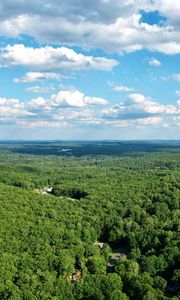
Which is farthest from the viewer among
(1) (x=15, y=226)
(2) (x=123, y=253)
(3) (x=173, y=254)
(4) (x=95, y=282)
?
(2) (x=123, y=253)

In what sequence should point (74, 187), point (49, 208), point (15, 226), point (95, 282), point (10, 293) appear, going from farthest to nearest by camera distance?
point (74, 187), point (49, 208), point (15, 226), point (95, 282), point (10, 293)

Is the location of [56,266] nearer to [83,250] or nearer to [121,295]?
[83,250]

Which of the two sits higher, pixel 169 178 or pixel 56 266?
pixel 169 178

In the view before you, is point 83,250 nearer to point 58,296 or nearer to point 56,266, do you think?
point 56,266

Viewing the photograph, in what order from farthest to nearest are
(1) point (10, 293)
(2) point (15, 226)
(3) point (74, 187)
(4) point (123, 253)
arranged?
(3) point (74, 187), (4) point (123, 253), (2) point (15, 226), (1) point (10, 293)

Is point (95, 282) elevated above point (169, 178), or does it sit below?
below

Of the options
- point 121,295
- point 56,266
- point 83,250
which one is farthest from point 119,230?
point 121,295

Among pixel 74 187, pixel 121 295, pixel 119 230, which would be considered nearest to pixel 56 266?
pixel 121 295

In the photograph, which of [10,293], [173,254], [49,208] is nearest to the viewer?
[10,293]

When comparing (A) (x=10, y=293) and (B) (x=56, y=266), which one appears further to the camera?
(B) (x=56, y=266)
